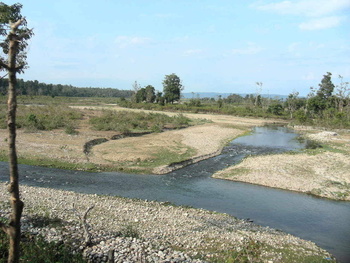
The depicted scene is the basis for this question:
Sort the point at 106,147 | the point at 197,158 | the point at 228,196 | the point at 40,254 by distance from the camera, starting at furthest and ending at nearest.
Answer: the point at 106,147
the point at 197,158
the point at 228,196
the point at 40,254

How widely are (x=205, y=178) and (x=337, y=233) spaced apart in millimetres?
10944

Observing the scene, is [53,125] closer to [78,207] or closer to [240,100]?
[78,207]

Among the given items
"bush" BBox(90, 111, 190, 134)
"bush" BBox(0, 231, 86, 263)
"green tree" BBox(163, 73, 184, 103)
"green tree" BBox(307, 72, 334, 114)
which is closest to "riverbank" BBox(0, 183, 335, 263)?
"bush" BBox(0, 231, 86, 263)

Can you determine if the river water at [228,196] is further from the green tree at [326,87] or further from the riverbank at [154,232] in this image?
the green tree at [326,87]

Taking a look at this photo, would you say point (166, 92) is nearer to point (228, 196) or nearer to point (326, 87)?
point (326, 87)

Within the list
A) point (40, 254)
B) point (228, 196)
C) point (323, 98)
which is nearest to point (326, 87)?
point (323, 98)

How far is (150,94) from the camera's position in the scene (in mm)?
108125

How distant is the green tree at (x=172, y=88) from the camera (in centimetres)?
10569

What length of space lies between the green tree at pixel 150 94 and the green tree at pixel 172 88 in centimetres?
428

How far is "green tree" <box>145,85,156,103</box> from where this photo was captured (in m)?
108

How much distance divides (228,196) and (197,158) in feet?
35.8

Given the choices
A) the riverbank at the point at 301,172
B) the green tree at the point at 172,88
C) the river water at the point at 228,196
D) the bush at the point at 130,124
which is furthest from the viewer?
the green tree at the point at 172,88

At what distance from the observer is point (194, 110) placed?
9250 cm

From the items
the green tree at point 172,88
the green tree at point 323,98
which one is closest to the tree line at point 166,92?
the green tree at point 172,88
